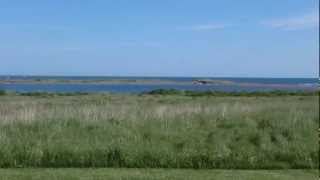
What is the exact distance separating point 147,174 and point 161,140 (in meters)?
4.28

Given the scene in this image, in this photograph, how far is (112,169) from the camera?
41.7ft

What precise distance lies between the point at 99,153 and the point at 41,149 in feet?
4.61

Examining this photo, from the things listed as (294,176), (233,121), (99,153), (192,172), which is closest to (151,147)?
(99,153)

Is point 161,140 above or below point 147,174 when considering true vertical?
above

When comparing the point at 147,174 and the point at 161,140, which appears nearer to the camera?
the point at 147,174

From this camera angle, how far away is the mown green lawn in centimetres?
1127

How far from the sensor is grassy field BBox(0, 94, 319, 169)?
538 inches

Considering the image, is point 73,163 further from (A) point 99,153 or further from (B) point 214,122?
(B) point 214,122

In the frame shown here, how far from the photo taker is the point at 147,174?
1172 centimetres

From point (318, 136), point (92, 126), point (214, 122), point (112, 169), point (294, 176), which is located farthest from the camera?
point (214, 122)

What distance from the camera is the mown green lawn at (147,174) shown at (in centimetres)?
1127

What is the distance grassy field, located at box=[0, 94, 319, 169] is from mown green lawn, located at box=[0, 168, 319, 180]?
0.41ft

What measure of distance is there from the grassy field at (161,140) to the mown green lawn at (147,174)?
126mm

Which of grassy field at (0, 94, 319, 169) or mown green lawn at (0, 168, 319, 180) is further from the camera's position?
grassy field at (0, 94, 319, 169)
